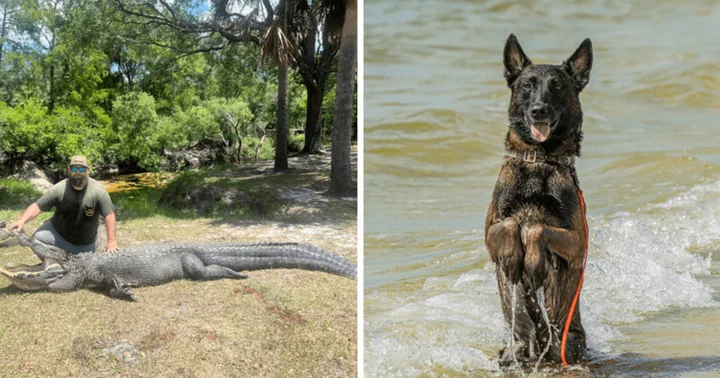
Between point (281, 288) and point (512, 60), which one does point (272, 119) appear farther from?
point (512, 60)

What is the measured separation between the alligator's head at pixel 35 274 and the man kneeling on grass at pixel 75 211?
0.14 metres

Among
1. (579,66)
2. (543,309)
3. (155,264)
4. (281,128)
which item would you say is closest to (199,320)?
(155,264)

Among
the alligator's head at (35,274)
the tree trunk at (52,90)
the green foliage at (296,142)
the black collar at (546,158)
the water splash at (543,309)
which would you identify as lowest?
the alligator's head at (35,274)

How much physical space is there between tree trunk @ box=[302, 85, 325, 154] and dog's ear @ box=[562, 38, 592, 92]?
302 cm

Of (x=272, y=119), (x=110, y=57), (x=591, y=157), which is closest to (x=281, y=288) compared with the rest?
(x=272, y=119)

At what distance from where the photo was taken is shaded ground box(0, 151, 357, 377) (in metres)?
4.26

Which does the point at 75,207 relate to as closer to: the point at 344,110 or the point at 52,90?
the point at 52,90

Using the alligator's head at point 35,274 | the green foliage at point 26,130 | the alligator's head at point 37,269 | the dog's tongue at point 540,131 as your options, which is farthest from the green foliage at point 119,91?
the dog's tongue at point 540,131

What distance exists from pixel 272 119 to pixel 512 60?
121 inches

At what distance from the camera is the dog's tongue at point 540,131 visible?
2.55 m

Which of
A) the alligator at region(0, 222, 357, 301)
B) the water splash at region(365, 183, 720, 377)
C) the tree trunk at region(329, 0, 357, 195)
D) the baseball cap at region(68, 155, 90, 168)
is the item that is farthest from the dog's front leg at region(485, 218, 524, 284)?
the baseball cap at region(68, 155, 90, 168)

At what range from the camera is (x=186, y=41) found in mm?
5129

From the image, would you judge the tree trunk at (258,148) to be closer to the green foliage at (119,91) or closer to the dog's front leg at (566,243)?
the green foliage at (119,91)

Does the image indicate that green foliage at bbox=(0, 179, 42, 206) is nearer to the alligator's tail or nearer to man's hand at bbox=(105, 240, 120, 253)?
man's hand at bbox=(105, 240, 120, 253)
